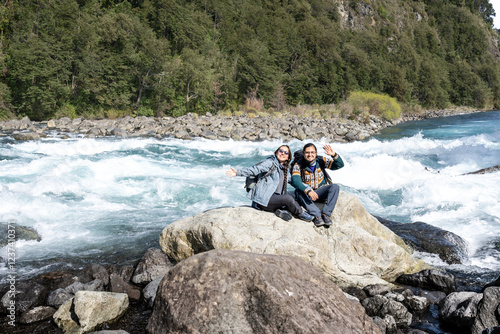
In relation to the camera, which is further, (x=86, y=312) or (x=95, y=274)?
(x=95, y=274)

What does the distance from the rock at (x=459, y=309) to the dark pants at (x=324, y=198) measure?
6.95ft

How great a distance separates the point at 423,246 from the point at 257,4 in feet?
209

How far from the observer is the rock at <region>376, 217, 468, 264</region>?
6797 mm

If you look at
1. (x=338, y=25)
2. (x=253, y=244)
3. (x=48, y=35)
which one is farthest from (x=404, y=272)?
(x=338, y=25)

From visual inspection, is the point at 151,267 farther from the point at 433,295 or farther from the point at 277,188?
the point at 433,295

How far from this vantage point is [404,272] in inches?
235

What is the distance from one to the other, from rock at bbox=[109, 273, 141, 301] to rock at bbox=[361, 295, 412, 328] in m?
3.51

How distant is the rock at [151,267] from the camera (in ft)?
18.6

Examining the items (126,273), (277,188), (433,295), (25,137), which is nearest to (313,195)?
(277,188)

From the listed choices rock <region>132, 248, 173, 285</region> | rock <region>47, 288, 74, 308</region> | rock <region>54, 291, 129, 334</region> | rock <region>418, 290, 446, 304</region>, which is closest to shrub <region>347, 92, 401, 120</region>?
rock <region>418, 290, 446, 304</region>

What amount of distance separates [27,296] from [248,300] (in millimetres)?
3771

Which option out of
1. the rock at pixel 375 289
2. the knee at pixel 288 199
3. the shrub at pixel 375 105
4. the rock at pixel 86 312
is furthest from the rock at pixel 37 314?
the shrub at pixel 375 105

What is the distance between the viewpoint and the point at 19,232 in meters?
7.36

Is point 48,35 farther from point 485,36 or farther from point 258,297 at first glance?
point 485,36
